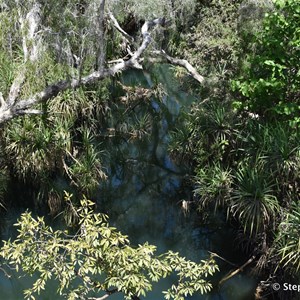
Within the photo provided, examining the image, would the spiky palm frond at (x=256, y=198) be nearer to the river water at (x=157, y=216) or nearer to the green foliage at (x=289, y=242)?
the green foliage at (x=289, y=242)

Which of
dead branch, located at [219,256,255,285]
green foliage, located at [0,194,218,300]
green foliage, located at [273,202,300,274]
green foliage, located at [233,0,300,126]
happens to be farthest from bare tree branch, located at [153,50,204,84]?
green foliage, located at [0,194,218,300]

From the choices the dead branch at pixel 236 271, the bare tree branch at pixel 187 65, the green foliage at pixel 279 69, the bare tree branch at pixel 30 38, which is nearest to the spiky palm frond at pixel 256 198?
the dead branch at pixel 236 271

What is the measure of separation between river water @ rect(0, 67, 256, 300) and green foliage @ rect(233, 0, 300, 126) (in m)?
3.18

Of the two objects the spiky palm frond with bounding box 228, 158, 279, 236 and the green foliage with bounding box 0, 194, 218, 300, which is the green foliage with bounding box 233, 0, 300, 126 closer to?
the spiky palm frond with bounding box 228, 158, 279, 236

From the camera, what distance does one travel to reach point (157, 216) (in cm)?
1241

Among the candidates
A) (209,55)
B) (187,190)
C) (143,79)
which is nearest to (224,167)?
(187,190)

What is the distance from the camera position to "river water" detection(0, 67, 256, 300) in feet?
31.7

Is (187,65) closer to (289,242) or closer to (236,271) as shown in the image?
(236,271)

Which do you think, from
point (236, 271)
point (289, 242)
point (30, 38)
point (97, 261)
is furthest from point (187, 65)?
point (97, 261)

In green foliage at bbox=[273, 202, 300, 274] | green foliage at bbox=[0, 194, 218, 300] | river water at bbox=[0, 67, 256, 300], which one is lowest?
river water at bbox=[0, 67, 256, 300]

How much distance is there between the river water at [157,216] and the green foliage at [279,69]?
318 cm

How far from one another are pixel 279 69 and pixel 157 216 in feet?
16.4

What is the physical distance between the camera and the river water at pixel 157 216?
9.66 m

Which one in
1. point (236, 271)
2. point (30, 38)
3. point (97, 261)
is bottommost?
point (236, 271)
